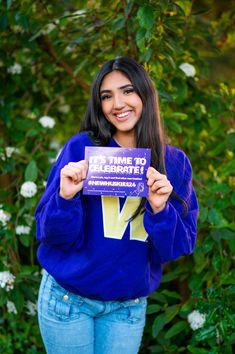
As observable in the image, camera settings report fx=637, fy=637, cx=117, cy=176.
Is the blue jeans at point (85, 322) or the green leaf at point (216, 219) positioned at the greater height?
the green leaf at point (216, 219)

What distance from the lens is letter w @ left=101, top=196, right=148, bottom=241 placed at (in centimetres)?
204

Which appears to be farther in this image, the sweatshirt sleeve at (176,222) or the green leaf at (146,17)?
the green leaf at (146,17)

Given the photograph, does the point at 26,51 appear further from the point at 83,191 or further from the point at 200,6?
the point at 83,191

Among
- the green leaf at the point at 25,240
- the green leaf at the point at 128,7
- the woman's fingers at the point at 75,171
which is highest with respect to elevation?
the green leaf at the point at 128,7

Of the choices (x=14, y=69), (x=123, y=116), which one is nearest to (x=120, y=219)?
(x=123, y=116)

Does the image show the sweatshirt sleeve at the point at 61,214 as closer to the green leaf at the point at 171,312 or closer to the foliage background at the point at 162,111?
the foliage background at the point at 162,111

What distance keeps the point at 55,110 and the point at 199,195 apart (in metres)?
1.17

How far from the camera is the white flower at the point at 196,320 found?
2.80 metres

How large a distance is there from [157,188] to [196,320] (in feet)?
3.69

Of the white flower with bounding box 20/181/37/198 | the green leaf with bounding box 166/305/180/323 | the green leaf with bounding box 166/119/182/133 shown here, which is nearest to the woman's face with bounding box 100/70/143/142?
the green leaf with bounding box 166/119/182/133

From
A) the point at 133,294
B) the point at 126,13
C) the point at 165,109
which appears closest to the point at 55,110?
the point at 165,109

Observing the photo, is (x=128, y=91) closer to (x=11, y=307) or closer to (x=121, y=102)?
(x=121, y=102)

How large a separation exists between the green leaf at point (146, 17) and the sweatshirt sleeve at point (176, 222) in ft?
1.92

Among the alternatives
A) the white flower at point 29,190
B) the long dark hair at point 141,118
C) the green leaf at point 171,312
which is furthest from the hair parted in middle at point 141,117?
the green leaf at point 171,312
